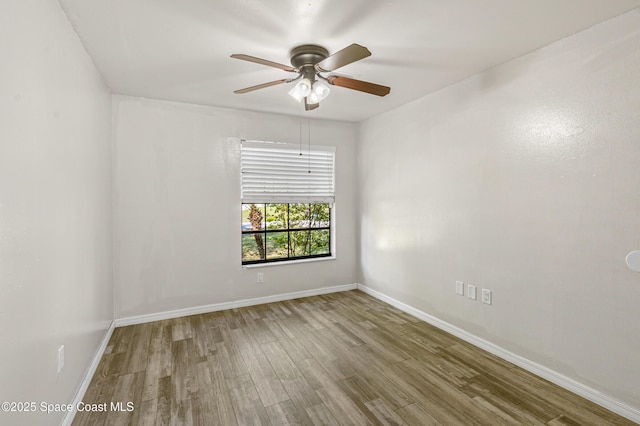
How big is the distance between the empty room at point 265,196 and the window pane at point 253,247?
0.17 meters

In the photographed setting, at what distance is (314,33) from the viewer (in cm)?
222

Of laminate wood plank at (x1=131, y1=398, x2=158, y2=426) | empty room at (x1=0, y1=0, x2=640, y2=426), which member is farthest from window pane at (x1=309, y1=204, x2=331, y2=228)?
laminate wood plank at (x1=131, y1=398, x2=158, y2=426)

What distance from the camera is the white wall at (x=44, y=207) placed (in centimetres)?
135

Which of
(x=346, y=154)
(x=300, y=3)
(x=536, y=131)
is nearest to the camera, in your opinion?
(x=300, y=3)

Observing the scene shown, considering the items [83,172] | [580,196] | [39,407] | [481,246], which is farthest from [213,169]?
[580,196]

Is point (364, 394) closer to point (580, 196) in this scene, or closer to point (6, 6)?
point (580, 196)

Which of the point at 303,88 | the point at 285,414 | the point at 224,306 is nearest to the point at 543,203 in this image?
the point at 303,88

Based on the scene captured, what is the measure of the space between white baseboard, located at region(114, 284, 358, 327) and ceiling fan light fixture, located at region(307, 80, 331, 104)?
2.77 m

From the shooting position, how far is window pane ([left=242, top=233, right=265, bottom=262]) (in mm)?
4273

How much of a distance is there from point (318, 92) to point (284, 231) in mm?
2487

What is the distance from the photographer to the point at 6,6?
132 cm

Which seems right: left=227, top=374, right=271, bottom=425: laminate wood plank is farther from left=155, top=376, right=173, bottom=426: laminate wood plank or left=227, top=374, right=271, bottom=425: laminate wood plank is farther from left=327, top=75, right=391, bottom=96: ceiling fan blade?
left=327, top=75, right=391, bottom=96: ceiling fan blade

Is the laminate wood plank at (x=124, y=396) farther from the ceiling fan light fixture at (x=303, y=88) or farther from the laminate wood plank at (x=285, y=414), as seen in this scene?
the ceiling fan light fixture at (x=303, y=88)

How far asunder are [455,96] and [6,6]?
10.9 feet
